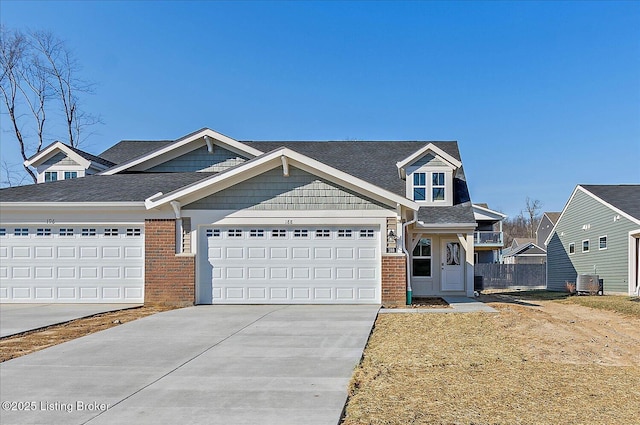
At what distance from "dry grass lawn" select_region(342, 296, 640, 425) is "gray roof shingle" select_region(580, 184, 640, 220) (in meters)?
13.3

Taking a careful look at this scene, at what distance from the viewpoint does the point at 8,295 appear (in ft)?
49.2

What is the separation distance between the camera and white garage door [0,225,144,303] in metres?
14.8

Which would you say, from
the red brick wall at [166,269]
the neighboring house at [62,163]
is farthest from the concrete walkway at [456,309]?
the neighboring house at [62,163]

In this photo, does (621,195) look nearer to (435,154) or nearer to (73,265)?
(435,154)

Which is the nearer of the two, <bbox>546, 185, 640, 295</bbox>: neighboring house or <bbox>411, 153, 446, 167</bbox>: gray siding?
<bbox>411, 153, 446, 167</bbox>: gray siding

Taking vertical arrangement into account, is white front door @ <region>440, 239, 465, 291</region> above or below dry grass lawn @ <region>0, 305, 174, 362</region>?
above

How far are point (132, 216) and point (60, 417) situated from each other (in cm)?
1000

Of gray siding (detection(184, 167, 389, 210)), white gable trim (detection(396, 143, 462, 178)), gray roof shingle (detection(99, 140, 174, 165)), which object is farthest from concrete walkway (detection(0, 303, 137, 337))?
white gable trim (detection(396, 143, 462, 178))

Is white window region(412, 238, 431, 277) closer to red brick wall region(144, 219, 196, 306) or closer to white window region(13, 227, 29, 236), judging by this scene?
red brick wall region(144, 219, 196, 306)

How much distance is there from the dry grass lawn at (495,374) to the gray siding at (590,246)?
12.8 metres

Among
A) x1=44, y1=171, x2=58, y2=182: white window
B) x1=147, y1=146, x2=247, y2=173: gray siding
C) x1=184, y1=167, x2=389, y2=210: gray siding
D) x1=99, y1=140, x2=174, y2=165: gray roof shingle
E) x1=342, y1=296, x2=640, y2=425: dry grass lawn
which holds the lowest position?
x1=342, y1=296, x2=640, y2=425: dry grass lawn

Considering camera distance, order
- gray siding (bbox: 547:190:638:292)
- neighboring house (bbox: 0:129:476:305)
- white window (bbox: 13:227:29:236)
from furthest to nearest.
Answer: gray siding (bbox: 547:190:638:292) → white window (bbox: 13:227:29:236) → neighboring house (bbox: 0:129:476:305)

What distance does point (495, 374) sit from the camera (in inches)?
271

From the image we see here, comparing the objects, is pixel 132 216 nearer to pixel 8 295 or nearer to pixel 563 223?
pixel 8 295
